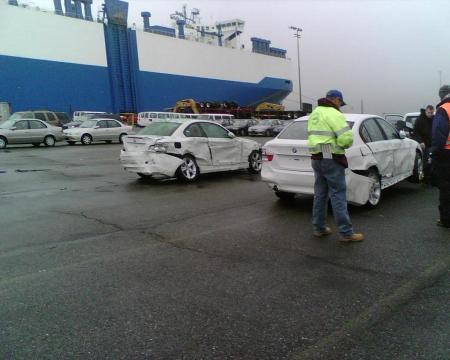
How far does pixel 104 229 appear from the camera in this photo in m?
5.91

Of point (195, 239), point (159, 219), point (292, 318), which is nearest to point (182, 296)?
point (292, 318)

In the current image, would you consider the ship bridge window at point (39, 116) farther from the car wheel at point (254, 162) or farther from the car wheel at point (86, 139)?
the car wheel at point (254, 162)

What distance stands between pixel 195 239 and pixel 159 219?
1.28 metres

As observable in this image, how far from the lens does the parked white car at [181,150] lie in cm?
969

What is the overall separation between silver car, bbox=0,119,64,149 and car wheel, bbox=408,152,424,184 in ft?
60.6

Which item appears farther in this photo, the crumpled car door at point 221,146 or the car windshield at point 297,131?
the crumpled car door at point 221,146

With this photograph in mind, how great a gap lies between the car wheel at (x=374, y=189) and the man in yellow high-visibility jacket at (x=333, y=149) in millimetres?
1890

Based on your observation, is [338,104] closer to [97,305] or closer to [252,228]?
[252,228]

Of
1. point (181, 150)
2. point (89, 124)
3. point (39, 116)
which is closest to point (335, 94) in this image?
point (181, 150)

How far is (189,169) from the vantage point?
33.6 ft

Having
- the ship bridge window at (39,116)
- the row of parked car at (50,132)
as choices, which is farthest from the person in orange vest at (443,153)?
the ship bridge window at (39,116)

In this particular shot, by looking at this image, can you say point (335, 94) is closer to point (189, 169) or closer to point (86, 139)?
point (189, 169)

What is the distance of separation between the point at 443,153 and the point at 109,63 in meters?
44.7

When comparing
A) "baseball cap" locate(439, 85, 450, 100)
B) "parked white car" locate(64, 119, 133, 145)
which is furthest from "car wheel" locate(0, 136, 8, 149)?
"baseball cap" locate(439, 85, 450, 100)
